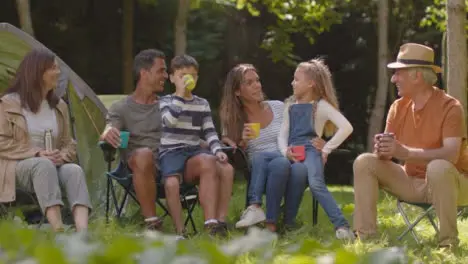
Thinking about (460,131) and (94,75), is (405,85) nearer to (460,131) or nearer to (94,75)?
(460,131)

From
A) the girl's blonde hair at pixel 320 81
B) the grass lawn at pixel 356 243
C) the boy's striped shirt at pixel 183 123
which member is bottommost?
the grass lawn at pixel 356 243

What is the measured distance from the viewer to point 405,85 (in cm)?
459

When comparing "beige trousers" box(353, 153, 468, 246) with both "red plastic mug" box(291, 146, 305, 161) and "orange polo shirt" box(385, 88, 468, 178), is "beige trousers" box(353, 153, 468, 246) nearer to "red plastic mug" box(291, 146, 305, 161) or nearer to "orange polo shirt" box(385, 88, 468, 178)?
"orange polo shirt" box(385, 88, 468, 178)

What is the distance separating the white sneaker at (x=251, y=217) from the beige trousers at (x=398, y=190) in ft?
2.14

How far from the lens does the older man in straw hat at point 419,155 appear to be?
425 cm

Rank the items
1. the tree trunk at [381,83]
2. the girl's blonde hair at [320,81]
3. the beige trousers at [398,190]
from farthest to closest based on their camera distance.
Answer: the tree trunk at [381,83], the girl's blonde hair at [320,81], the beige trousers at [398,190]

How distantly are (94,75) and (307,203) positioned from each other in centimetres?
566

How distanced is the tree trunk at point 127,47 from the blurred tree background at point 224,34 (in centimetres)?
1

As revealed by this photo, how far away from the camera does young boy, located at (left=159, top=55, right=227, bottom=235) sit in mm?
4867

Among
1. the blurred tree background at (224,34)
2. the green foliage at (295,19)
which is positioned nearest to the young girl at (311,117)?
the blurred tree background at (224,34)

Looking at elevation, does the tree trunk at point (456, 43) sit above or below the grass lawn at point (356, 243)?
above

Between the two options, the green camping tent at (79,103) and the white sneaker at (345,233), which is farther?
the green camping tent at (79,103)

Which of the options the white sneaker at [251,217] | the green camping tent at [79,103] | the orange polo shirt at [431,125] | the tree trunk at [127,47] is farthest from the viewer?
the tree trunk at [127,47]

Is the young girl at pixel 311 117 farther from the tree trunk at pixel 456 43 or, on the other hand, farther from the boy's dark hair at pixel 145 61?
the tree trunk at pixel 456 43
